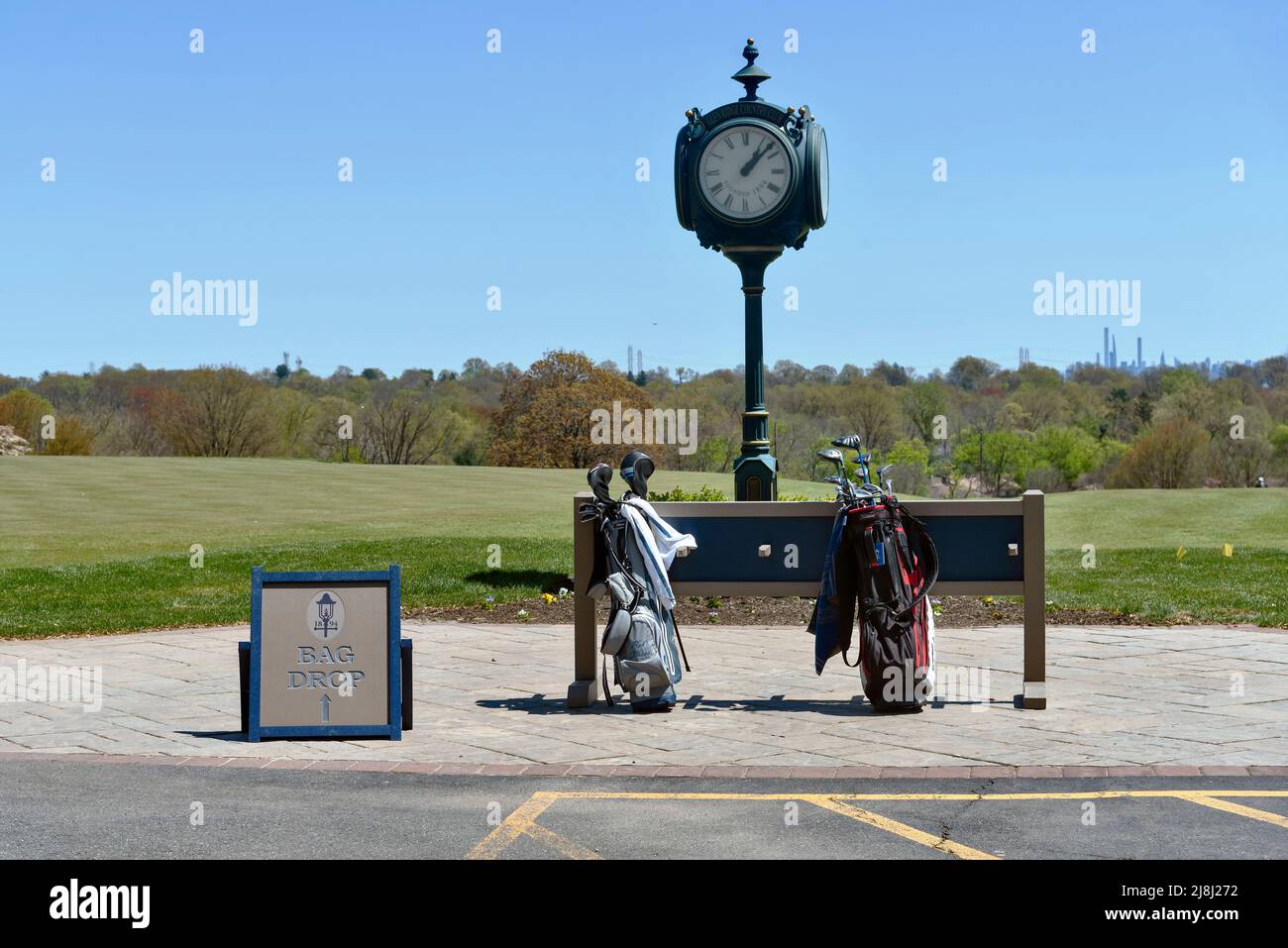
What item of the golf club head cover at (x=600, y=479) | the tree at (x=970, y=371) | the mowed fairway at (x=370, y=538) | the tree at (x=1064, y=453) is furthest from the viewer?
the tree at (x=970, y=371)

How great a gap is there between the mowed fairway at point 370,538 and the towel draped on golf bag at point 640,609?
6303mm

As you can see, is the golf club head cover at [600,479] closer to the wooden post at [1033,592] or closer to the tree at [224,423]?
the wooden post at [1033,592]

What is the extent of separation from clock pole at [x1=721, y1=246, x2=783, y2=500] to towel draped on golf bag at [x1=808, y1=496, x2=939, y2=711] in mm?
4027

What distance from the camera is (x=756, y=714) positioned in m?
9.11

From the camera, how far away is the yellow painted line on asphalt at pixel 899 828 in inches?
229

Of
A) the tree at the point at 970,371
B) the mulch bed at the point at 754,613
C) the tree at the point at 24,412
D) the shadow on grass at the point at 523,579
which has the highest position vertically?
the tree at the point at 970,371

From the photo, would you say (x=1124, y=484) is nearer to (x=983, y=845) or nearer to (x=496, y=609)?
(x=496, y=609)

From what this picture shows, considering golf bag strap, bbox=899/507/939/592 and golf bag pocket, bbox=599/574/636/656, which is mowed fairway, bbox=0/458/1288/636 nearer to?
golf bag strap, bbox=899/507/939/592

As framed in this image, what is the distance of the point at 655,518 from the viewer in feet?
30.9

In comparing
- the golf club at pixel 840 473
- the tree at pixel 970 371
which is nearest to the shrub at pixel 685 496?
the golf club at pixel 840 473
